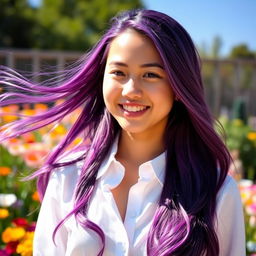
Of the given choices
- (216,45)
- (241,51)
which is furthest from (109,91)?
(241,51)

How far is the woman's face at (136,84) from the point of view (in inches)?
54.6

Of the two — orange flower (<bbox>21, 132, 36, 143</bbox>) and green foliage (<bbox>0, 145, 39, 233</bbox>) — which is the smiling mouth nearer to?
green foliage (<bbox>0, 145, 39, 233</bbox>)

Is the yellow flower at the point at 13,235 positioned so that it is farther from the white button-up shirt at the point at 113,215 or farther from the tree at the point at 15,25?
the tree at the point at 15,25

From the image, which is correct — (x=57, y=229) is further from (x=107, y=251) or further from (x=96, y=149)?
(x=96, y=149)

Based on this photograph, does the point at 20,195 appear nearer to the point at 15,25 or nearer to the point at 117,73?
the point at 117,73

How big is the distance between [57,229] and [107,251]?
189mm


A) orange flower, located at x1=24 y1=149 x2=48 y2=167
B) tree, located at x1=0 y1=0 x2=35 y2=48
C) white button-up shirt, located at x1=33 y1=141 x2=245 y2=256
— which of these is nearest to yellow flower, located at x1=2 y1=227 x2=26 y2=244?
white button-up shirt, located at x1=33 y1=141 x2=245 y2=256

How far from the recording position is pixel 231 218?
1.42 metres

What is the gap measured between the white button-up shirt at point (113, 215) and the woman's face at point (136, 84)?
0.17 metres

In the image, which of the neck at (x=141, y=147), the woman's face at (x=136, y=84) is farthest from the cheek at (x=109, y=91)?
the neck at (x=141, y=147)

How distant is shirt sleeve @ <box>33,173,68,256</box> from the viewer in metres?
1.51

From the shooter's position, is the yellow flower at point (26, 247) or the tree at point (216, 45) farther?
the tree at point (216, 45)

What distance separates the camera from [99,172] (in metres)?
1.53

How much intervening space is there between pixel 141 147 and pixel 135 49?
→ 34cm
